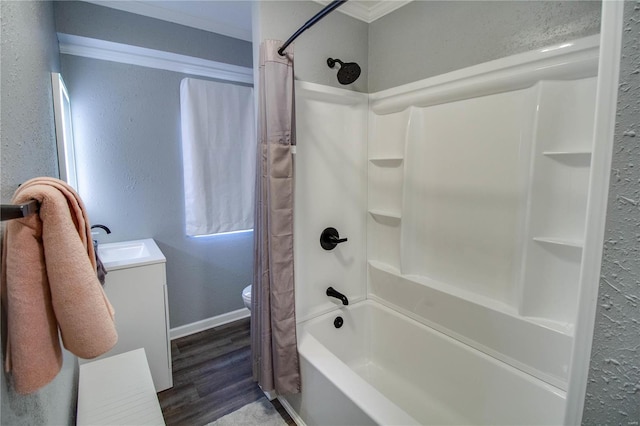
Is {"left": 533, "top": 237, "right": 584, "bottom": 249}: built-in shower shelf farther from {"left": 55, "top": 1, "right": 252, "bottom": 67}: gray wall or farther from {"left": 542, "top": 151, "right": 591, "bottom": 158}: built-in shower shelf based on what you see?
{"left": 55, "top": 1, "right": 252, "bottom": 67}: gray wall

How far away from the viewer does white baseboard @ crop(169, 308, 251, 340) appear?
8.78 ft

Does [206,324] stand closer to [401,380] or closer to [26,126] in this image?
[401,380]

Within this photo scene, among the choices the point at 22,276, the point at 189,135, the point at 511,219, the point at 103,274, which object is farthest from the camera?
the point at 189,135

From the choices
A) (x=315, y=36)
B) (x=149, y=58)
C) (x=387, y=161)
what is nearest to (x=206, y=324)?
(x=387, y=161)

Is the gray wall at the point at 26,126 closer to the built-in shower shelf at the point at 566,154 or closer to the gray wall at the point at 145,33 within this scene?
the gray wall at the point at 145,33

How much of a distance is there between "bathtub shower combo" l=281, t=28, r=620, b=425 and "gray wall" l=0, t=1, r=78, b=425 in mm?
1044

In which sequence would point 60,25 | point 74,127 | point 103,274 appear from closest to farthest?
point 103,274 < point 60,25 < point 74,127

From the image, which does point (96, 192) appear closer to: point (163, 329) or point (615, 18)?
point (163, 329)

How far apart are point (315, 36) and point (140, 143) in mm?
1639

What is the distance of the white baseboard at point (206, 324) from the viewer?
2.68 m

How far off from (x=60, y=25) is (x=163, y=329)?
83.9 inches

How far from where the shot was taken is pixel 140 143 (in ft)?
7.86

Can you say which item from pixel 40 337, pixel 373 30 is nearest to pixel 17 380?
pixel 40 337

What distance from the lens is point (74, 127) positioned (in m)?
2.16
